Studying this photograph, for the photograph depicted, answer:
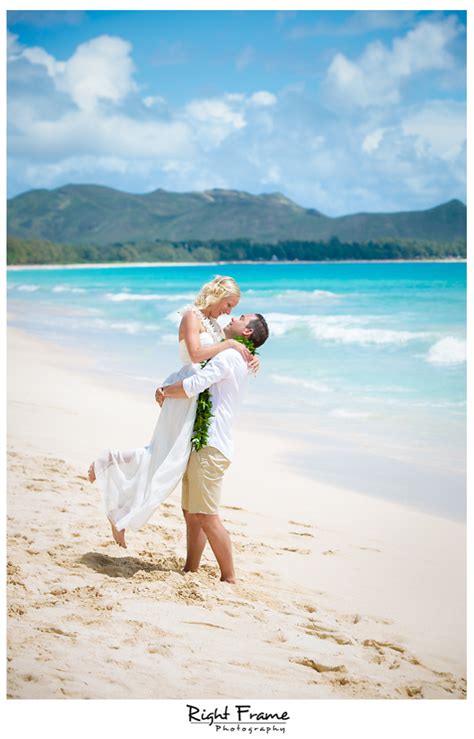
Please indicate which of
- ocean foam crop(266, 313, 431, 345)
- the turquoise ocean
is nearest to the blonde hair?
the turquoise ocean

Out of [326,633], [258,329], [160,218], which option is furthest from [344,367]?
[160,218]

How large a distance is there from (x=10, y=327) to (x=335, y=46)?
11.0 m

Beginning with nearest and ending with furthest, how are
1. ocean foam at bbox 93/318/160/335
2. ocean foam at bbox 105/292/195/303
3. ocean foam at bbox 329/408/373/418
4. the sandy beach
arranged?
1. the sandy beach
2. ocean foam at bbox 329/408/373/418
3. ocean foam at bbox 93/318/160/335
4. ocean foam at bbox 105/292/195/303

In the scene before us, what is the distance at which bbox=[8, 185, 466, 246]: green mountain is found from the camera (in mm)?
67750

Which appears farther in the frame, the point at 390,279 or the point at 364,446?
the point at 390,279

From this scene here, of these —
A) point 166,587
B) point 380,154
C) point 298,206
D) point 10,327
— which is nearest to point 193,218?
point 298,206

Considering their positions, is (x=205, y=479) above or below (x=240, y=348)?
below

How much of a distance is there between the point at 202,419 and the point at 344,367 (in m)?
8.18

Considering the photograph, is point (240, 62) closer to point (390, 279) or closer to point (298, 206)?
point (390, 279)

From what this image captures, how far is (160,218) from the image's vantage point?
8494cm

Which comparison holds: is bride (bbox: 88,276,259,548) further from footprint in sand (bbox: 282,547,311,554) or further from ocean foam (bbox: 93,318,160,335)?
ocean foam (bbox: 93,318,160,335)

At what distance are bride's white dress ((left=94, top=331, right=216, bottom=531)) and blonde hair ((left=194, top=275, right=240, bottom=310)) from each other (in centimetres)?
15

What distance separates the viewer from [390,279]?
33531mm

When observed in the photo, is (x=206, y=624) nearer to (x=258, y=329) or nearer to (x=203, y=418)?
(x=203, y=418)
